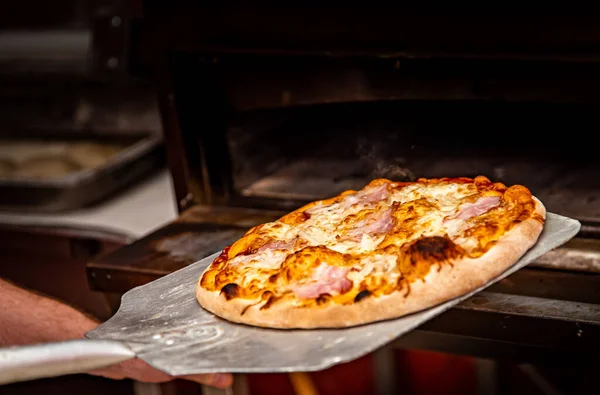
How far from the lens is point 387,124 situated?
88.7 inches

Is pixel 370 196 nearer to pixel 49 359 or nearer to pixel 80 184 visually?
pixel 49 359

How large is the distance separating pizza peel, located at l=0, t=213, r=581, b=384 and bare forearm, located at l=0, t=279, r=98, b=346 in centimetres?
37

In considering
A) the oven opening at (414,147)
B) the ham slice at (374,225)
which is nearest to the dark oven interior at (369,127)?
the oven opening at (414,147)

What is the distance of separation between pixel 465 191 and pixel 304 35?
605 mm

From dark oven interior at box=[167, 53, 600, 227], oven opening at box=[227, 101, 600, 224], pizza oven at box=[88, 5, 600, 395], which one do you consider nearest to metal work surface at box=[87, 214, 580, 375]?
pizza oven at box=[88, 5, 600, 395]

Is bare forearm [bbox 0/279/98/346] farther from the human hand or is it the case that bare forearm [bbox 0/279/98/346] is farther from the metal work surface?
the metal work surface

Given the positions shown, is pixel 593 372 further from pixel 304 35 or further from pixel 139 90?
pixel 139 90

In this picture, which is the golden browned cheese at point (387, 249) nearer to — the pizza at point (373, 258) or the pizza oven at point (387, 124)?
the pizza at point (373, 258)

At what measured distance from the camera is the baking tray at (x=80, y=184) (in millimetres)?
3201

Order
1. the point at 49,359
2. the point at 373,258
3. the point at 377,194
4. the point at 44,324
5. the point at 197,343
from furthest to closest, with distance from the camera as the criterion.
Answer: the point at 44,324
the point at 377,194
the point at 373,258
the point at 197,343
the point at 49,359

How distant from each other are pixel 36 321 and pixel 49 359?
699mm

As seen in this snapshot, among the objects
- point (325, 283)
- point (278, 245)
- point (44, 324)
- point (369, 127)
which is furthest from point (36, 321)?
point (369, 127)

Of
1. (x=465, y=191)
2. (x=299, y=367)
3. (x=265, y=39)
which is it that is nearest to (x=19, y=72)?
(x=265, y=39)

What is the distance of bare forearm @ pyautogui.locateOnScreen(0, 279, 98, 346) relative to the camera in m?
1.86
